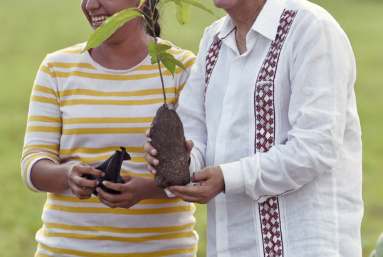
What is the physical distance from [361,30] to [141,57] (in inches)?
429

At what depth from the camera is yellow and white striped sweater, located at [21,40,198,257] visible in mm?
2193

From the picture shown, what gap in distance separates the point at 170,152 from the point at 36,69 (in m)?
8.65

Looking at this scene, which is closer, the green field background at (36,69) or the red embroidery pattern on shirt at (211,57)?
the red embroidery pattern on shirt at (211,57)

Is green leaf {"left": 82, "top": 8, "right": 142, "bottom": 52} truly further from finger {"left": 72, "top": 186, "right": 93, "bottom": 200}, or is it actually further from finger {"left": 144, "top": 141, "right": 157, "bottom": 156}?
finger {"left": 72, "top": 186, "right": 93, "bottom": 200}

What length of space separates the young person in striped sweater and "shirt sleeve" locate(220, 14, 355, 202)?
20.3 inches

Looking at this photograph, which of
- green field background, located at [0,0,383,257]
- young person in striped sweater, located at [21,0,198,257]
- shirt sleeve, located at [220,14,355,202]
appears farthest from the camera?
green field background, located at [0,0,383,257]

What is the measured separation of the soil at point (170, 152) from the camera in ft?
6.08

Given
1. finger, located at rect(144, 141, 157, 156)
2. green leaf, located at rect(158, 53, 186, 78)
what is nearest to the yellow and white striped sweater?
finger, located at rect(144, 141, 157, 156)

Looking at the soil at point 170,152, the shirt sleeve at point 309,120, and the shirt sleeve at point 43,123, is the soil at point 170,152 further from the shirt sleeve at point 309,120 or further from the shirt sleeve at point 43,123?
the shirt sleeve at point 43,123

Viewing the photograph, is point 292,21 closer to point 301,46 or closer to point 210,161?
point 301,46

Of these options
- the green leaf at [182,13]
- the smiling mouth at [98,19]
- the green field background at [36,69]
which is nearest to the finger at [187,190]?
the green leaf at [182,13]

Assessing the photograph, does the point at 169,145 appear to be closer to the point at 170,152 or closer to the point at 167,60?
the point at 170,152

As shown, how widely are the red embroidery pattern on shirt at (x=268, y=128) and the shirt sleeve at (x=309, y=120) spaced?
56mm

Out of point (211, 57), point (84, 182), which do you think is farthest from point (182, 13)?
point (84, 182)
